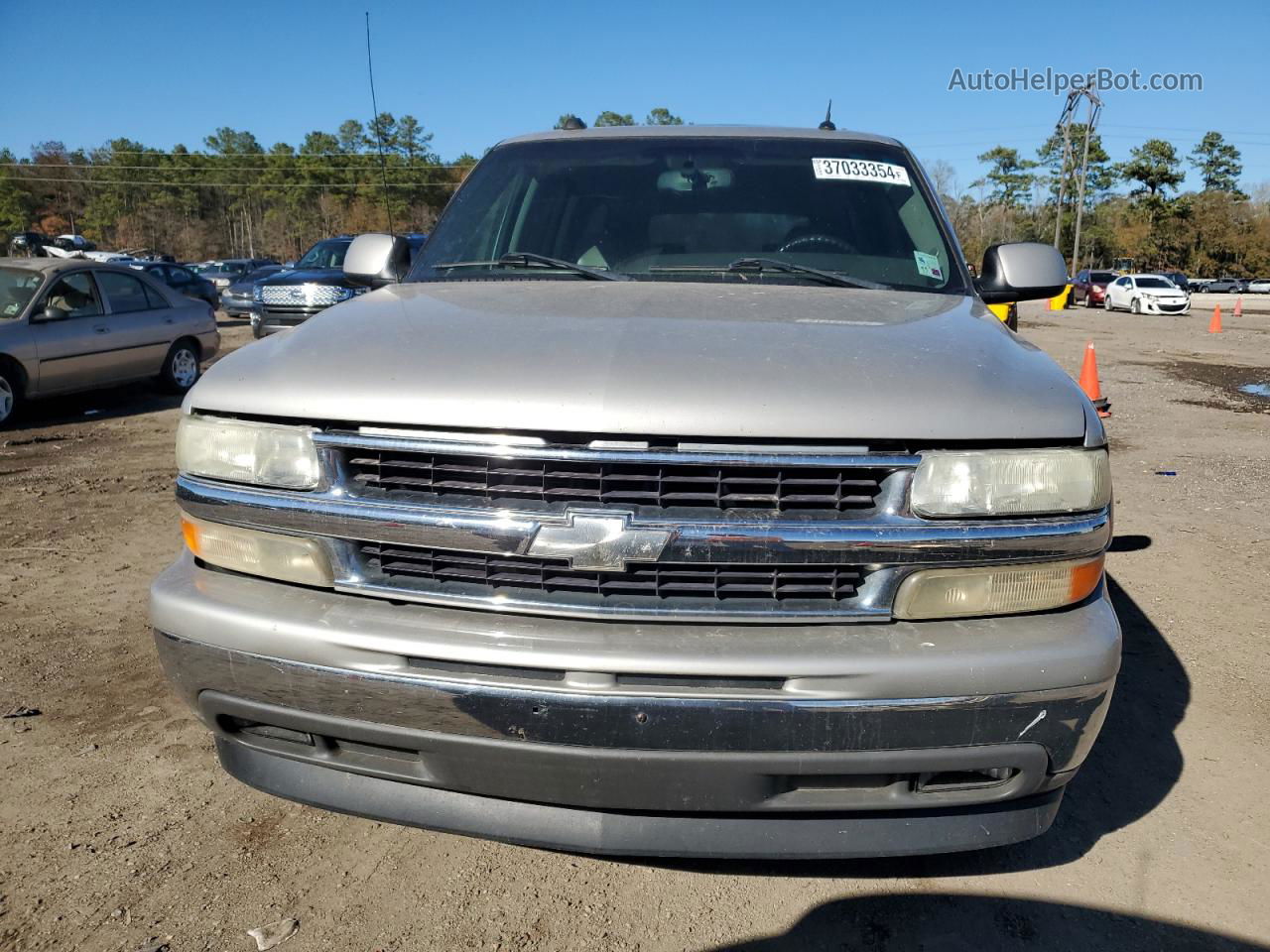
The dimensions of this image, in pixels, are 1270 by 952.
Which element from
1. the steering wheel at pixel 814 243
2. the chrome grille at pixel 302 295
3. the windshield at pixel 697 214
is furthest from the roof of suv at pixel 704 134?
the chrome grille at pixel 302 295

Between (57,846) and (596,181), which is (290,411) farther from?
(596,181)

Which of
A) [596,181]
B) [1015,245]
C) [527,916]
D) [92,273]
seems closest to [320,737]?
[527,916]

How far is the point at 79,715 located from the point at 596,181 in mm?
2594

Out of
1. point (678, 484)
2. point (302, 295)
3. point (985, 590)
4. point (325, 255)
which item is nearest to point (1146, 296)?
point (325, 255)

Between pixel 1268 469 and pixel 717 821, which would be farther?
pixel 1268 469

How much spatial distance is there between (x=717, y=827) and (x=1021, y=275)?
7.43 feet

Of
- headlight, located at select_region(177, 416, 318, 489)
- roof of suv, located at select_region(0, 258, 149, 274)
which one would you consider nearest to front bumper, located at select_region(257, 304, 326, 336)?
roof of suv, located at select_region(0, 258, 149, 274)

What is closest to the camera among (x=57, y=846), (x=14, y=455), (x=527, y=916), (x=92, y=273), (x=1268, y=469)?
(x=527, y=916)

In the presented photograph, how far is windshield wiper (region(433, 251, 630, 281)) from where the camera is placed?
9.91 ft

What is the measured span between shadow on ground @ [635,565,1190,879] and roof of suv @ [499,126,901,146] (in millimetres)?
2277

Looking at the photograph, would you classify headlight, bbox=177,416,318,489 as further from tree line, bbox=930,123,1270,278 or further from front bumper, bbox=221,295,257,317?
tree line, bbox=930,123,1270,278

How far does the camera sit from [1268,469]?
738 centimetres

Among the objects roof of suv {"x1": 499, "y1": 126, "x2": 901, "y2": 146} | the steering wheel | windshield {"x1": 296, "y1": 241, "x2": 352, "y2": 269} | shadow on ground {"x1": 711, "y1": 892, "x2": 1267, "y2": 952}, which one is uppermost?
roof of suv {"x1": 499, "y1": 126, "x2": 901, "y2": 146}

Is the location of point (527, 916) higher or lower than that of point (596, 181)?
lower
